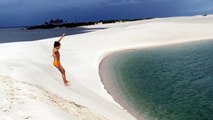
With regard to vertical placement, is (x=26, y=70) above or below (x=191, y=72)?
above

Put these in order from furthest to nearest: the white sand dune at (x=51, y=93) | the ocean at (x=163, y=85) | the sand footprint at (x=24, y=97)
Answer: the ocean at (x=163, y=85) < the sand footprint at (x=24, y=97) < the white sand dune at (x=51, y=93)

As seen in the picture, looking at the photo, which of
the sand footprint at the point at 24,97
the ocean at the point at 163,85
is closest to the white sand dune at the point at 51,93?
the sand footprint at the point at 24,97

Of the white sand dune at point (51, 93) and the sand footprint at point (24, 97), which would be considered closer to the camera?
the white sand dune at point (51, 93)

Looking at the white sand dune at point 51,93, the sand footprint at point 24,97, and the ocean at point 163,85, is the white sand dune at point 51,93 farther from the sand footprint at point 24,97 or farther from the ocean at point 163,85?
the ocean at point 163,85

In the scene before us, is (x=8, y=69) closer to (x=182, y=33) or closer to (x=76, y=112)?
(x=76, y=112)

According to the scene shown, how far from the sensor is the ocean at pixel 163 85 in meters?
18.5

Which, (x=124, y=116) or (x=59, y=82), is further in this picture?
(x=59, y=82)

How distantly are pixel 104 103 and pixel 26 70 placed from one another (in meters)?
4.60

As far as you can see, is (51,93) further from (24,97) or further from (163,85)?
(163,85)

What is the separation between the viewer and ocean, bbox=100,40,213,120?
1852cm

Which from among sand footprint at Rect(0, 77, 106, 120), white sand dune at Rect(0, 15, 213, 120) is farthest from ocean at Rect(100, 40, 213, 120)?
sand footprint at Rect(0, 77, 106, 120)

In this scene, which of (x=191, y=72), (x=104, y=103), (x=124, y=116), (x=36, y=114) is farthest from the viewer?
(x=191, y=72)

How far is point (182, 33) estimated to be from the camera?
65625 mm

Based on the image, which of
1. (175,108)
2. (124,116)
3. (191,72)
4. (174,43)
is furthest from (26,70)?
(174,43)
